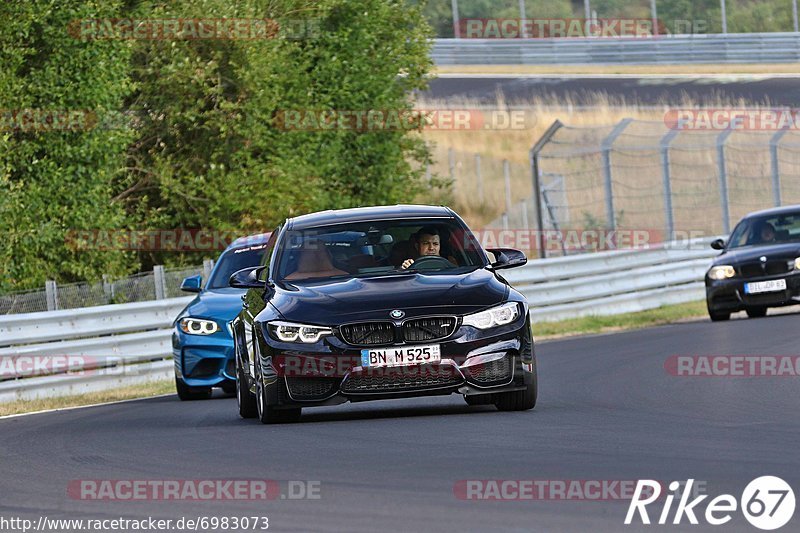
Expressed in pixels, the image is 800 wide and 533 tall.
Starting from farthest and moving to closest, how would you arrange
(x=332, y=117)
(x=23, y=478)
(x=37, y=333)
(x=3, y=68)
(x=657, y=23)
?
(x=657, y=23)
(x=332, y=117)
(x=3, y=68)
(x=37, y=333)
(x=23, y=478)

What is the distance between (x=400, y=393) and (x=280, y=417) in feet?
3.39

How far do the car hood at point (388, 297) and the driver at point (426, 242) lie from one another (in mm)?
551

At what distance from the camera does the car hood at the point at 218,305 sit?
623 inches

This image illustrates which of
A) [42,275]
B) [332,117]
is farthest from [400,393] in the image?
[332,117]

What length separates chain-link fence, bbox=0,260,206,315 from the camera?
20531 mm

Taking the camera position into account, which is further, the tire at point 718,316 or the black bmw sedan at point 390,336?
the tire at point 718,316

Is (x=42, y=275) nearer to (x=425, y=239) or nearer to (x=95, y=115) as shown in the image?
(x=95, y=115)

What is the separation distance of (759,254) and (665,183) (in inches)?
271

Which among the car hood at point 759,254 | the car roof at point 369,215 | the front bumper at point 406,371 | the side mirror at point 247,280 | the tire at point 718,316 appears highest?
the car roof at point 369,215

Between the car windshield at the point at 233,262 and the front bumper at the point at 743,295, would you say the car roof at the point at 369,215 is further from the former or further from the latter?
the front bumper at the point at 743,295

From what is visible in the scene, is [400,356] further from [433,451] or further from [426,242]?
[433,451]

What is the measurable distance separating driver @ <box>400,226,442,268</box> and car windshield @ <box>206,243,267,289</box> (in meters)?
4.93

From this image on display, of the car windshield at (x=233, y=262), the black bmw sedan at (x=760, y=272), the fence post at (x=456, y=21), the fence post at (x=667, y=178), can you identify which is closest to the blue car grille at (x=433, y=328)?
the car windshield at (x=233, y=262)

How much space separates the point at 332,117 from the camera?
1180 inches
